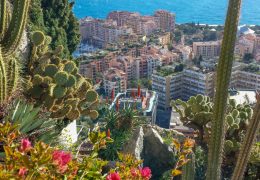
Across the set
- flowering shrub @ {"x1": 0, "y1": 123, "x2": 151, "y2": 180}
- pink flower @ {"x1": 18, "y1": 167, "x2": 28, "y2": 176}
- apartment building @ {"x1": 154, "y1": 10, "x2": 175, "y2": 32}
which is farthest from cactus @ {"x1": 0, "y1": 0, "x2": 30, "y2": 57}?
apartment building @ {"x1": 154, "y1": 10, "x2": 175, "y2": 32}

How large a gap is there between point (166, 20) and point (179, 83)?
24.3 meters

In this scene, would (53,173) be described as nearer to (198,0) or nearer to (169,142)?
(169,142)

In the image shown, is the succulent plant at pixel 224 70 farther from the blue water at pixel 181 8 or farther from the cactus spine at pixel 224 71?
the blue water at pixel 181 8

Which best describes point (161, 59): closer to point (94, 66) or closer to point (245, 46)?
point (94, 66)

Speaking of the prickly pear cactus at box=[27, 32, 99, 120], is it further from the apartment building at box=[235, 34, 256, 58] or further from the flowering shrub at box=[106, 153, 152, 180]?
the apartment building at box=[235, 34, 256, 58]

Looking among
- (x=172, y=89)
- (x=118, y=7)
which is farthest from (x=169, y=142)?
(x=118, y=7)

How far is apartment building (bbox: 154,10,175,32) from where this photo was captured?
175 feet

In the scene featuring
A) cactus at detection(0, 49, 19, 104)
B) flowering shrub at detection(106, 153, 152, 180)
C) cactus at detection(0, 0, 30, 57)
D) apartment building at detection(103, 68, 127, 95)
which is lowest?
apartment building at detection(103, 68, 127, 95)

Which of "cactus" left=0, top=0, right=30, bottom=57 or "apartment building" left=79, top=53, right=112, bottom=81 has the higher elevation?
"cactus" left=0, top=0, right=30, bottom=57

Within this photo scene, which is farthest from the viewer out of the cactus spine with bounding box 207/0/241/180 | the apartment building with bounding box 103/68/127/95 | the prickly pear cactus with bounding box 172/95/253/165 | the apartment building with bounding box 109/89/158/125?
the apartment building with bounding box 103/68/127/95

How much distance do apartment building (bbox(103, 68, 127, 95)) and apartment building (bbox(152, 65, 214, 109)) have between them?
2.67 meters

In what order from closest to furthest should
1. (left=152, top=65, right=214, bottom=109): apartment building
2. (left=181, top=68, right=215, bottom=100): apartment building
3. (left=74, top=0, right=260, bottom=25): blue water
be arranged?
(left=181, top=68, right=215, bottom=100): apartment building < (left=152, top=65, right=214, bottom=109): apartment building < (left=74, top=0, right=260, bottom=25): blue water

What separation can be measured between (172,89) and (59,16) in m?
21.1

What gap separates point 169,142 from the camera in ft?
19.8
